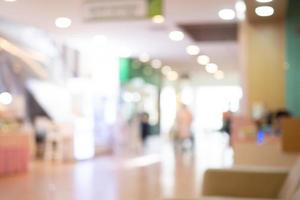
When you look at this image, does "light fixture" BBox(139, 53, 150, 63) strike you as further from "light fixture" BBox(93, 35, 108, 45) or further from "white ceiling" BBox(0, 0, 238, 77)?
"light fixture" BBox(93, 35, 108, 45)

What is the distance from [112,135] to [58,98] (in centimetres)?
265

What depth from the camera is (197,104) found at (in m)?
28.4

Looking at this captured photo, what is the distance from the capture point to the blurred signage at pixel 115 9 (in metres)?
7.53

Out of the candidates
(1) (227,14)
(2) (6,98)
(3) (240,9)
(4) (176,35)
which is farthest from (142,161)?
(3) (240,9)

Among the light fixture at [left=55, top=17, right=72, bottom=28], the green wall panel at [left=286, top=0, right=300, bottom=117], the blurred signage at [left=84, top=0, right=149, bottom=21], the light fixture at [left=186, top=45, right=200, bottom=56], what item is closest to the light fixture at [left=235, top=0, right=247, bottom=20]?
the green wall panel at [left=286, top=0, right=300, bottom=117]

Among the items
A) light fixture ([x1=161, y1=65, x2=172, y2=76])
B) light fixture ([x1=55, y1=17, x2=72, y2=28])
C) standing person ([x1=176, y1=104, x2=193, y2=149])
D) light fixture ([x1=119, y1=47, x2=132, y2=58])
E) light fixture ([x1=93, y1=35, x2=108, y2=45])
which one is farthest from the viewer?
light fixture ([x1=161, y1=65, x2=172, y2=76])

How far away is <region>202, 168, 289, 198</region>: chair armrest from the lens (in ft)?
14.5

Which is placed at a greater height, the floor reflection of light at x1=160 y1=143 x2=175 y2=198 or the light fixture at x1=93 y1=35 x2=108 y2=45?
the light fixture at x1=93 y1=35 x2=108 y2=45

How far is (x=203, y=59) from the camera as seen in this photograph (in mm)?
17281

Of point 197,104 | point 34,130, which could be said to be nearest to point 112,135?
point 34,130

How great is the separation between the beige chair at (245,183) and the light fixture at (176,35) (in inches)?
281

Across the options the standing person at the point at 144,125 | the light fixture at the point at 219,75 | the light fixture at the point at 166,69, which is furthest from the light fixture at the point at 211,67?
the standing person at the point at 144,125

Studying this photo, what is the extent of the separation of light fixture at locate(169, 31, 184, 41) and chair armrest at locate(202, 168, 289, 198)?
714cm

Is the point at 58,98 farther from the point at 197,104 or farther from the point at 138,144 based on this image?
the point at 197,104
